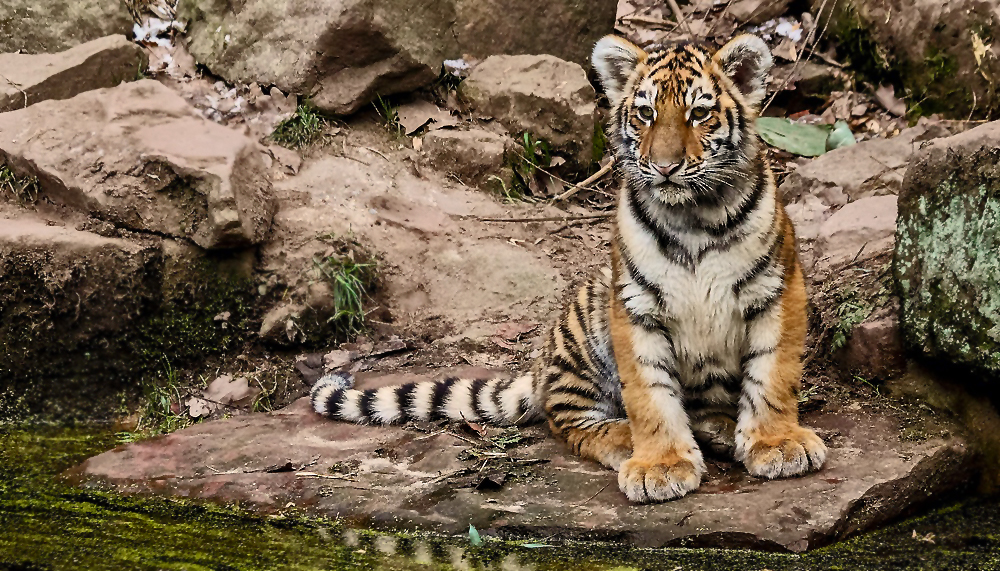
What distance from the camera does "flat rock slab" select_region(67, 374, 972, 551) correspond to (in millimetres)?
3432

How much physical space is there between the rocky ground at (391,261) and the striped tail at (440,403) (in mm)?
108

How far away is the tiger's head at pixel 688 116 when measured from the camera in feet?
12.5

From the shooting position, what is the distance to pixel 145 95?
634 centimetres

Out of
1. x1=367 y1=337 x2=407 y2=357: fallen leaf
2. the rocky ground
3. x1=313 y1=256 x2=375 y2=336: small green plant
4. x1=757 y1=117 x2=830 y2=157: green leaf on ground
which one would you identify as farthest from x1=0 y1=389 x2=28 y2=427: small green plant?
x1=757 y1=117 x2=830 y2=157: green leaf on ground

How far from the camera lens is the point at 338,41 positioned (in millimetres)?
7227

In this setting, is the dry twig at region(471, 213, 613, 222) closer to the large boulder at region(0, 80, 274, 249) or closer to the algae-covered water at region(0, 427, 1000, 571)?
the large boulder at region(0, 80, 274, 249)

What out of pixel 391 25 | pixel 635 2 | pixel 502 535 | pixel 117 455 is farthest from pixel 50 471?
pixel 635 2

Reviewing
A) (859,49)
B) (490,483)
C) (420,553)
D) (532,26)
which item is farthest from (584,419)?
(859,49)

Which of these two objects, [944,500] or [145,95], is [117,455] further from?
[944,500]

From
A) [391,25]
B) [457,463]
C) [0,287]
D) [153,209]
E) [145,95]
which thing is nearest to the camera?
[457,463]

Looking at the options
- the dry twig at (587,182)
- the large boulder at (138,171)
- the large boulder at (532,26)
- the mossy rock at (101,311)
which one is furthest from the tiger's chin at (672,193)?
the large boulder at (532,26)

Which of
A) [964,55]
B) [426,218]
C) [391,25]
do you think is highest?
[391,25]

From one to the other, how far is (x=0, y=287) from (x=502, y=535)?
327cm

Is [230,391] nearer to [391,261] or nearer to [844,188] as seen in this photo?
[391,261]
